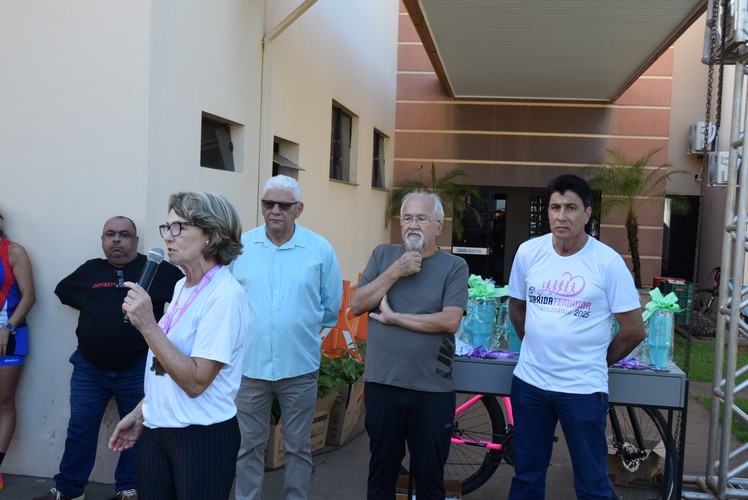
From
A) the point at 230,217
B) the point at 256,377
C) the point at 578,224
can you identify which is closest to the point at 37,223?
the point at 256,377

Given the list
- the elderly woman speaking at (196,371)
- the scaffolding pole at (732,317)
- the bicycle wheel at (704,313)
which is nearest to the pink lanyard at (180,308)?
the elderly woman speaking at (196,371)

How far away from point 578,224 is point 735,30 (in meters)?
2.05

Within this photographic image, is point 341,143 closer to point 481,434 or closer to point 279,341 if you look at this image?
point 481,434

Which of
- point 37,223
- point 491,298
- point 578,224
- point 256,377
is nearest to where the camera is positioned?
point 578,224

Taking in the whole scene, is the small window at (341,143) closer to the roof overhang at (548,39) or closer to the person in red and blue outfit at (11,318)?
the roof overhang at (548,39)

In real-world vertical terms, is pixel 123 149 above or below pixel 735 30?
below

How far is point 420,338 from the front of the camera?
3.35 m

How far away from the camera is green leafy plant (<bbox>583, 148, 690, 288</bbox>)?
12.8m

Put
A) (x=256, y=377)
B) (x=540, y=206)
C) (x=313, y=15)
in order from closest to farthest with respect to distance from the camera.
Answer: (x=256, y=377) → (x=313, y=15) → (x=540, y=206)

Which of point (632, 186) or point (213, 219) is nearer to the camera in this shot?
point (213, 219)

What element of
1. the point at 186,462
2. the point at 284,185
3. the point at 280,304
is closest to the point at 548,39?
the point at 284,185

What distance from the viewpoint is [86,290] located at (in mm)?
4234

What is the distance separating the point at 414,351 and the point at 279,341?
0.77m

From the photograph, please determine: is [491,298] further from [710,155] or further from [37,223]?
[37,223]
